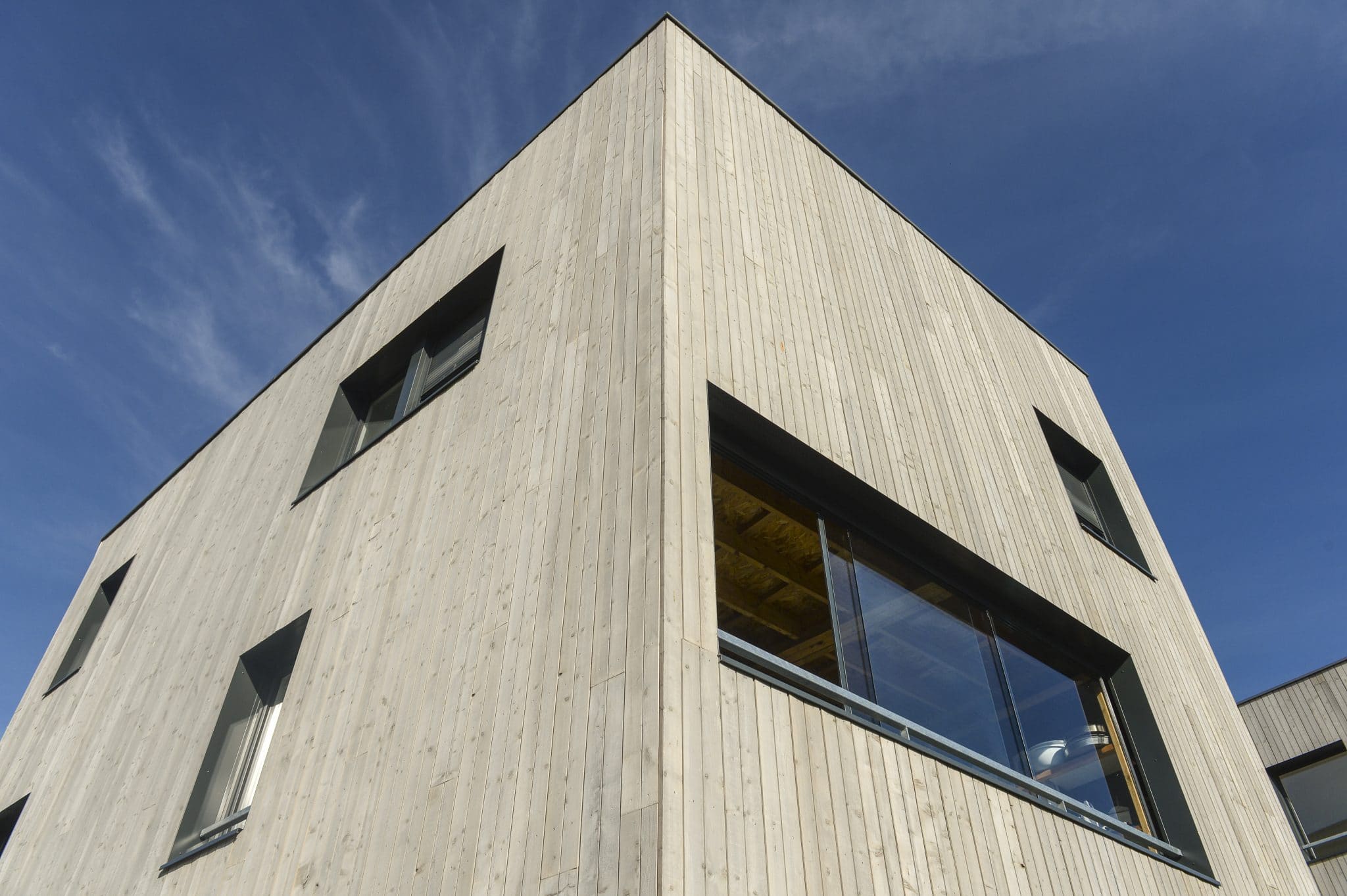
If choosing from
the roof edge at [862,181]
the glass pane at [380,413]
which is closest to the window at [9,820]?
the glass pane at [380,413]

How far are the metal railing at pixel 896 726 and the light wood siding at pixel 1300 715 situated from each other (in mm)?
9412

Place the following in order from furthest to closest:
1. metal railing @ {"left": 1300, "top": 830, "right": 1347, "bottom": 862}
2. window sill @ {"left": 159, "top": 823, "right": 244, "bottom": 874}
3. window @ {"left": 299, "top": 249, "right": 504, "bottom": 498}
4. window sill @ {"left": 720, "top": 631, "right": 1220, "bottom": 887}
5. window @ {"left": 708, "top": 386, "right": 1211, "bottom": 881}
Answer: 1. metal railing @ {"left": 1300, "top": 830, "right": 1347, "bottom": 862}
2. window @ {"left": 299, "top": 249, "right": 504, "bottom": 498}
3. window sill @ {"left": 159, "top": 823, "right": 244, "bottom": 874}
4. window @ {"left": 708, "top": 386, "right": 1211, "bottom": 881}
5. window sill @ {"left": 720, "top": 631, "right": 1220, "bottom": 887}

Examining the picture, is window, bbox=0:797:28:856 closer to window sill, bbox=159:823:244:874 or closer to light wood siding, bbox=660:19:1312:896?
window sill, bbox=159:823:244:874

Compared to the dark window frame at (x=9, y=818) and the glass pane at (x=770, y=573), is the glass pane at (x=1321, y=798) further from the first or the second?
the dark window frame at (x=9, y=818)

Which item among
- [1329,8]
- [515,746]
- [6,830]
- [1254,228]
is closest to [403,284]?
[515,746]

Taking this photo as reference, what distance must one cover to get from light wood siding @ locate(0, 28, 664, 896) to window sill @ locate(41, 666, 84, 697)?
478mm

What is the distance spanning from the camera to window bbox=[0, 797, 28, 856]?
759 centimetres

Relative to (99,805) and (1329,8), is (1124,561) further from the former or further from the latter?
(99,805)

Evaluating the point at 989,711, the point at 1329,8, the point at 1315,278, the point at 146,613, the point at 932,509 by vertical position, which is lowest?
the point at 989,711

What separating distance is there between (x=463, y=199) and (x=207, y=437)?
453cm

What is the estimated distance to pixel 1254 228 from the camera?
43.3ft

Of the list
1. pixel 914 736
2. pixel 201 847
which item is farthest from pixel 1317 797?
pixel 201 847

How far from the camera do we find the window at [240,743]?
534 cm

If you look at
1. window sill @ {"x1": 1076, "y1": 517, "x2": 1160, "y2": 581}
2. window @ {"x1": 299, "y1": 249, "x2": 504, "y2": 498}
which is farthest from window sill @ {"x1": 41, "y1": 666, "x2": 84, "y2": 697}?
window sill @ {"x1": 1076, "y1": 517, "x2": 1160, "y2": 581}
